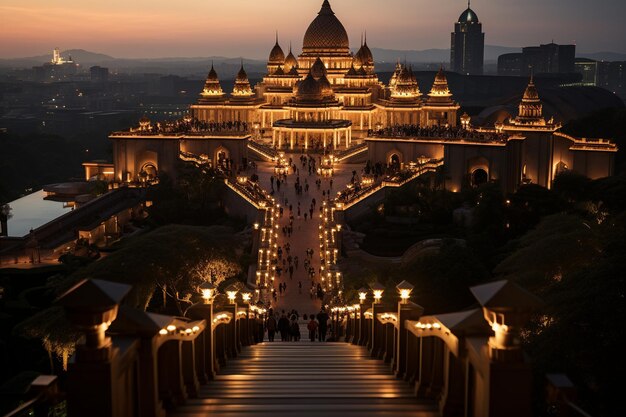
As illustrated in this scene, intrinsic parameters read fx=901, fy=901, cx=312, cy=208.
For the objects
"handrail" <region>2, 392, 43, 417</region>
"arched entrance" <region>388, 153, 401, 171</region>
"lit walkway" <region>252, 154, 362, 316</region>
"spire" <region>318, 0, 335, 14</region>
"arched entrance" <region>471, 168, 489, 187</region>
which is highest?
"spire" <region>318, 0, 335, 14</region>

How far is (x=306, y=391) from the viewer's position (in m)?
10.8

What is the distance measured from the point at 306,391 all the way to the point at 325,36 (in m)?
72.5

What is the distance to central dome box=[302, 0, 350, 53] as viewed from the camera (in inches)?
3191

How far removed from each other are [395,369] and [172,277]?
69.1 ft

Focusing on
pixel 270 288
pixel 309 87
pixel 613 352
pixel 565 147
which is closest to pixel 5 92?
pixel 309 87

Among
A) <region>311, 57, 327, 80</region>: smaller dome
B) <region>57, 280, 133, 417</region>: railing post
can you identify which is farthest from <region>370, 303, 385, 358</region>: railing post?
<region>311, 57, 327, 80</region>: smaller dome

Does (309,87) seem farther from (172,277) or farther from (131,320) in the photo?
(131,320)

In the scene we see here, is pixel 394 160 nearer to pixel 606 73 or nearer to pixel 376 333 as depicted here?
pixel 376 333

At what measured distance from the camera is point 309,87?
67.9 meters

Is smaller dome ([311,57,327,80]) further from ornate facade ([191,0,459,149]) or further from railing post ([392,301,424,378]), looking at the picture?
railing post ([392,301,424,378])

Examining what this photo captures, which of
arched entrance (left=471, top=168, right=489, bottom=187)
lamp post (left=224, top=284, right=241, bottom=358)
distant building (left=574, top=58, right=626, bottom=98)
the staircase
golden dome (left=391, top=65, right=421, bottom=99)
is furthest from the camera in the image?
distant building (left=574, top=58, right=626, bottom=98)

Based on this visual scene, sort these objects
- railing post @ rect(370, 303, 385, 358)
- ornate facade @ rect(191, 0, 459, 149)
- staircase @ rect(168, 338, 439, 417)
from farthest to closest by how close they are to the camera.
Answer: ornate facade @ rect(191, 0, 459, 149) → railing post @ rect(370, 303, 385, 358) → staircase @ rect(168, 338, 439, 417)

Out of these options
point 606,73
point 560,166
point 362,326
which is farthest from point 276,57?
point 606,73

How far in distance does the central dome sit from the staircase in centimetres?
6773
